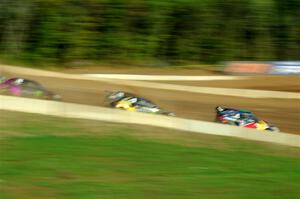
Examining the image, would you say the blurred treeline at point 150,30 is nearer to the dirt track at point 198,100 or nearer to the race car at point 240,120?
the dirt track at point 198,100

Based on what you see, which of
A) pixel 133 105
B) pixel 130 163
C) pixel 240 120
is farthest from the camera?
pixel 133 105

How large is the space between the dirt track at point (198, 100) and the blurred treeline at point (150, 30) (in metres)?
4.21

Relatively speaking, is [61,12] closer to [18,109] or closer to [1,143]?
[18,109]

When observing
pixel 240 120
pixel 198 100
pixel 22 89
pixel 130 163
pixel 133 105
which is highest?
pixel 130 163

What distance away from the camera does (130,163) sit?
6602mm

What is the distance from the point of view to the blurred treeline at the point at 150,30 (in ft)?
68.3

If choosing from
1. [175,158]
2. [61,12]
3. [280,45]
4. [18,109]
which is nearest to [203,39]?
[280,45]

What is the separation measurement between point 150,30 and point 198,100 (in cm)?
711

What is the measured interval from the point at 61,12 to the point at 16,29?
1.68 metres

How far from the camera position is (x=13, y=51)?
2077cm

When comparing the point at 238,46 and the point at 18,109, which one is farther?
the point at 238,46

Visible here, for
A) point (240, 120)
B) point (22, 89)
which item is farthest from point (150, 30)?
point (240, 120)

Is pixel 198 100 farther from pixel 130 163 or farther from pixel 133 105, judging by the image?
pixel 130 163

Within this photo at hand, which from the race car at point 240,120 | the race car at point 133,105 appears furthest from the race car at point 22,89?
the race car at point 240,120
